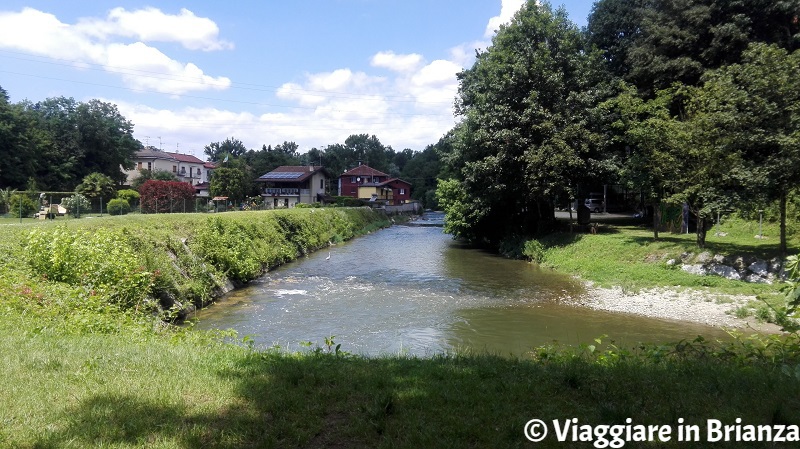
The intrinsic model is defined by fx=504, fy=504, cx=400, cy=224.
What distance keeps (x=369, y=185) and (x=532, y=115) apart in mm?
63747

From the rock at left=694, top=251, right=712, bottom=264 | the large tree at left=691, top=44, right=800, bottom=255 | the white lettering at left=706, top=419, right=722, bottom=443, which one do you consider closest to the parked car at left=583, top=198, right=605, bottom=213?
the rock at left=694, top=251, right=712, bottom=264

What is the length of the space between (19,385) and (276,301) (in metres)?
11.6

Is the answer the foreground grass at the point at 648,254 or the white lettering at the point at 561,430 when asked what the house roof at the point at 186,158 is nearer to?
the foreground grass at the point at 648,254

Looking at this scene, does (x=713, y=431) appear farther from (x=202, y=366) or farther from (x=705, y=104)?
(x=705, y=104)

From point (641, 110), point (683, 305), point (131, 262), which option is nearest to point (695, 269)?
point (683, 305)

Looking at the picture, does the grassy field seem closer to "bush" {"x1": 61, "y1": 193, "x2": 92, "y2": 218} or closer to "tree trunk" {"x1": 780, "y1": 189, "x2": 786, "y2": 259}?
"tree trunk" {"x1": 780, "y1": 189, "x2": 786, "y2": 259}

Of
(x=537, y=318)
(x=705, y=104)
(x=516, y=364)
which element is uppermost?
(x=705, y=104)

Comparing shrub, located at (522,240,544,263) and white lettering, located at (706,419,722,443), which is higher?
white lettering, located at (706,419,722,443)

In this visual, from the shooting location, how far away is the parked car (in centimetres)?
4800

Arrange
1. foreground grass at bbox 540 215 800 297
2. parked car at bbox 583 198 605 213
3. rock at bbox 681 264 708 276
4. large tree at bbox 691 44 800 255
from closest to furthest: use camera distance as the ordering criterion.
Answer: large tree at bbox 691 44 800 255 < foreground grass at bbox 540 215 800 297 < rock at bbox 681 264 708 276 < parked car at bbox 583 198 605 213

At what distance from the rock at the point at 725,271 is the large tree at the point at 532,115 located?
892 centimetres

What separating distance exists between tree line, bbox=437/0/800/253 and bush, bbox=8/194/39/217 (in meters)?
24.4

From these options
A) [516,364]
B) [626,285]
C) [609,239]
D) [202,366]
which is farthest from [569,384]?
[609,239]

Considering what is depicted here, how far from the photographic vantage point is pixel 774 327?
12.5m
